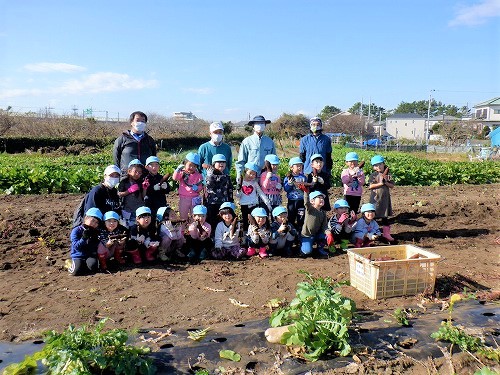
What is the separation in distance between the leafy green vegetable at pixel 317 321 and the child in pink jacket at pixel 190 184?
9.67ft

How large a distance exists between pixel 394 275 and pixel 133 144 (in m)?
3.69

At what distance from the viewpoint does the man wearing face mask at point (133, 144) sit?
239 inches

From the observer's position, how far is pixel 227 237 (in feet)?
20.1

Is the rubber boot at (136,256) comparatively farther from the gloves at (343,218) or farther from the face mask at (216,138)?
the gloves at (343,218)

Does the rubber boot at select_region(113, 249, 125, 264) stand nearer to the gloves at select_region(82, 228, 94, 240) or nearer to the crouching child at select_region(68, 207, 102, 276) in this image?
the crouching child at select_region(68, 207, 102, 276)

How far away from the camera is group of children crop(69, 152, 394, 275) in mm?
5621

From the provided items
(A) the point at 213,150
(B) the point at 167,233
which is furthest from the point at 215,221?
(A) the point at 213,150

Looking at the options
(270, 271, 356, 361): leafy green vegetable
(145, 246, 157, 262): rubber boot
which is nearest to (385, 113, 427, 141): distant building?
(145, 246, 157, 262): rubber boot

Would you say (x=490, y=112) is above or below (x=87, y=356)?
above

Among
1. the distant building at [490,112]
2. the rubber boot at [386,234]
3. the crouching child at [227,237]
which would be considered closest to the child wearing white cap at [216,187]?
the crouching child at [227,237]

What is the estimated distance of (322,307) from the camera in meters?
3.47

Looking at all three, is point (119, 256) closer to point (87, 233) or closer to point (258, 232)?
point (87, 233)

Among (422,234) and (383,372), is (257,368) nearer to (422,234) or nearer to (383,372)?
(383,372)

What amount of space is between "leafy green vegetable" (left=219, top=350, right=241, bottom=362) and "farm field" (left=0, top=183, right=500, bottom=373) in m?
0.70
